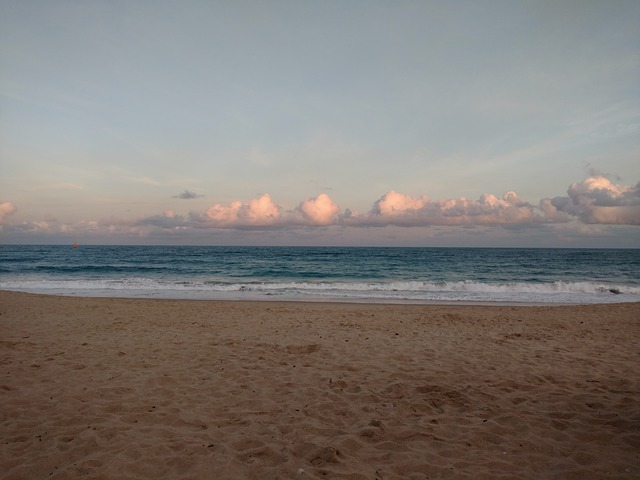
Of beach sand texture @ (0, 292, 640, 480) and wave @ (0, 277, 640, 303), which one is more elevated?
beach sand texture @ (0, 292, 640, 480)

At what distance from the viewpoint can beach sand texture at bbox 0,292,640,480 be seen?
3.83 metres

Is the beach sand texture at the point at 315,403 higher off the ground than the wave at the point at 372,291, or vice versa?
the beach sand texture at the point at 315,403

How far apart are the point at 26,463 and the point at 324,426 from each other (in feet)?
10.6

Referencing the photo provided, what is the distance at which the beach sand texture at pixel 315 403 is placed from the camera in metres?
3.83

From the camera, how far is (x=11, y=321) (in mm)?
10562

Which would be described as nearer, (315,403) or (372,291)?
(315,403)

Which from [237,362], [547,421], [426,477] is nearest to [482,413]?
[547,421]

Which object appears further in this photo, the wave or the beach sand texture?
the wave

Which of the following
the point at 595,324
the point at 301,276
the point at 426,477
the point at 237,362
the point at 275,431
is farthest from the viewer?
the point at 301,276

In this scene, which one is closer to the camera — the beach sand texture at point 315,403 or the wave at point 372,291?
the beach sand texture at point 315,403

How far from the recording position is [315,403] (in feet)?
17.6

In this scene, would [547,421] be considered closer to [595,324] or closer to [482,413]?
[482,413]

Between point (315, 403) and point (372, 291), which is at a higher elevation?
point (315, 403)

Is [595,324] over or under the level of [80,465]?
under
